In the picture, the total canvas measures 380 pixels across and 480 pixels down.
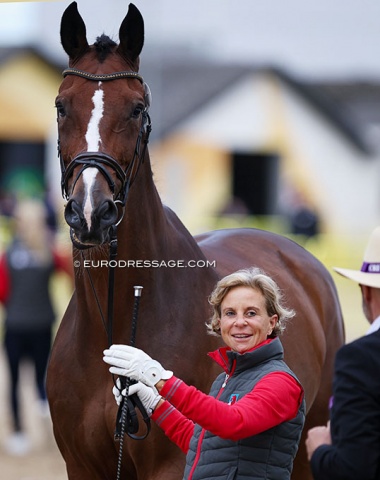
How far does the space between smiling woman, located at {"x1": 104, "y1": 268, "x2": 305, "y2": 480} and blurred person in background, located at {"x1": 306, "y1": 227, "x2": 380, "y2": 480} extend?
14.3 inches

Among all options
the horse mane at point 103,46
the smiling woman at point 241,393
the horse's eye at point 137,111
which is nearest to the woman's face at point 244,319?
the smiling woman at point 241,393

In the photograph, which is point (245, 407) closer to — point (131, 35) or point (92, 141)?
point (92, 141)

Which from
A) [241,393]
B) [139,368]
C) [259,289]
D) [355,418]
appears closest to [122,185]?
[259,289]

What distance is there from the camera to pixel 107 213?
3.67 metres

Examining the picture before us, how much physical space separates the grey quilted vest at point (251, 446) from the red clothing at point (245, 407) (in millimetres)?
66

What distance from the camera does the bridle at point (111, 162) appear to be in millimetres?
3736

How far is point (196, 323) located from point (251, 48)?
32342 millimetres

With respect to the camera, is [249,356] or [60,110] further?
[60,110]

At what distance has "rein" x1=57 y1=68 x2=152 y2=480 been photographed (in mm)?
3654

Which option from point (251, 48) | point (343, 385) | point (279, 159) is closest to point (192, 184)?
point (279, 159)

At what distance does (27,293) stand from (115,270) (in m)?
5.02

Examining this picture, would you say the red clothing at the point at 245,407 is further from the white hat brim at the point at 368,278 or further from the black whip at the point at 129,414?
the white hat brim at the point at 368,278

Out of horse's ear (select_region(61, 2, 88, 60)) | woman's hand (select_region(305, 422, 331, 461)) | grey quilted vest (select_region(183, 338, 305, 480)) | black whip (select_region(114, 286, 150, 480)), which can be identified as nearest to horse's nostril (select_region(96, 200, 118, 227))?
black whip (select_region(114, 286, 150, 480))

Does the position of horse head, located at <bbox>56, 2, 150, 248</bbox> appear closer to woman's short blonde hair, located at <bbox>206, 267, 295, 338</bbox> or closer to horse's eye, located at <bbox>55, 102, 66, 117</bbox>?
horse's eye, located at <bbox>55, 102, 66, 117</bbox>
